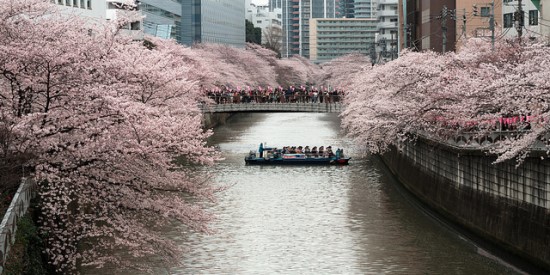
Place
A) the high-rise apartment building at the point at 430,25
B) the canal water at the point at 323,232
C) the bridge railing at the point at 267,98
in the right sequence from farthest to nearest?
the bridge railing at the point at 267,98 < the high-rise apartment building at the point at 430,25 < the canal water at the point at 323,232

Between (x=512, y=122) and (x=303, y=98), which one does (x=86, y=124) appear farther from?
(x=303, y=98)

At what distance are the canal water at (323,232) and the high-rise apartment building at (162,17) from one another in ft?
186

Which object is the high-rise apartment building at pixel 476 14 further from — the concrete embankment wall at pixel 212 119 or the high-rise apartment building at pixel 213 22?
the high-rise apartment building at pixel 213 22

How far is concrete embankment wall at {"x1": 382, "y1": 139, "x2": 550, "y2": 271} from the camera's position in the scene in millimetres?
24984

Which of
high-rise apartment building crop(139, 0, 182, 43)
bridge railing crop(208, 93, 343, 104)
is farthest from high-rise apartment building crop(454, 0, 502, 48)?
high-rise apartment building crop(139, 0, 182, 43)

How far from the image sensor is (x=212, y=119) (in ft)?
300

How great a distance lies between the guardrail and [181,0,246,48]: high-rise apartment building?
4756 inches

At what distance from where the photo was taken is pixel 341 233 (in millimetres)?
31844

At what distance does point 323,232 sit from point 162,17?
93.2 metres

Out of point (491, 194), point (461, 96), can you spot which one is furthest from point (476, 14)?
point (491, 194)

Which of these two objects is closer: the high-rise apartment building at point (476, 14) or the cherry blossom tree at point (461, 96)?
the cherry blossom tree at point (461, 96)

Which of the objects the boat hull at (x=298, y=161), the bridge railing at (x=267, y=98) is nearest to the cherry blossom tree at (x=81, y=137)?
the boat hull at (x=298, y=161)

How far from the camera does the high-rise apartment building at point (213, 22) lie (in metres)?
146

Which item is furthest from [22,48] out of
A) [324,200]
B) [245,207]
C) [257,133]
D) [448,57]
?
[257,133]
